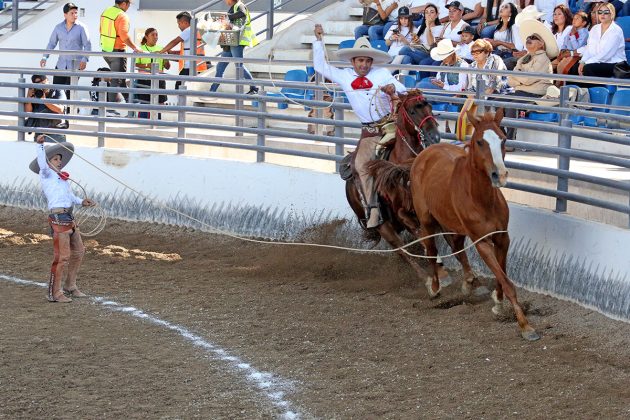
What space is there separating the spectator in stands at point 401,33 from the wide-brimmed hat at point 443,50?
4.08ft

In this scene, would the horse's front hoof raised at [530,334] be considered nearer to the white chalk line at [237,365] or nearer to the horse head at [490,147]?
the horse head at [490,147]

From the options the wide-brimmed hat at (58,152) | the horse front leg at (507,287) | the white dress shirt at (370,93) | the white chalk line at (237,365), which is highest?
the white dress shirt at (370,93)

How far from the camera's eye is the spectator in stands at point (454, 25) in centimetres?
1542

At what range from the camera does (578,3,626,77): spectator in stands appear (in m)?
13.0

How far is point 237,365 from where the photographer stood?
7.71 meters

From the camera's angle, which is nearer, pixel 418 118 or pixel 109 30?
pixel 418 118

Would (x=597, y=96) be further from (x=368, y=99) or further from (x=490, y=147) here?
(x=490, y=147)

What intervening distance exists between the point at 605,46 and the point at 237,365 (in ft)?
23.3

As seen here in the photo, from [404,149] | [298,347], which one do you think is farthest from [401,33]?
[298,347]

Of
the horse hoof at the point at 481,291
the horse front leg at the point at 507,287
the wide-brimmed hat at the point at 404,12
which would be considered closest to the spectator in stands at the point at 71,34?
the wide-brimmed hat at the point at 404,12

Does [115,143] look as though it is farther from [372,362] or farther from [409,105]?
[372,362]

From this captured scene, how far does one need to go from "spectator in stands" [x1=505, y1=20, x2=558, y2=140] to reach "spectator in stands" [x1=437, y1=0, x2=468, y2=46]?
209 cm

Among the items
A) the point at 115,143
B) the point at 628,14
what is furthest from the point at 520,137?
the point at 115,143

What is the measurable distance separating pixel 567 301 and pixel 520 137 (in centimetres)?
442
